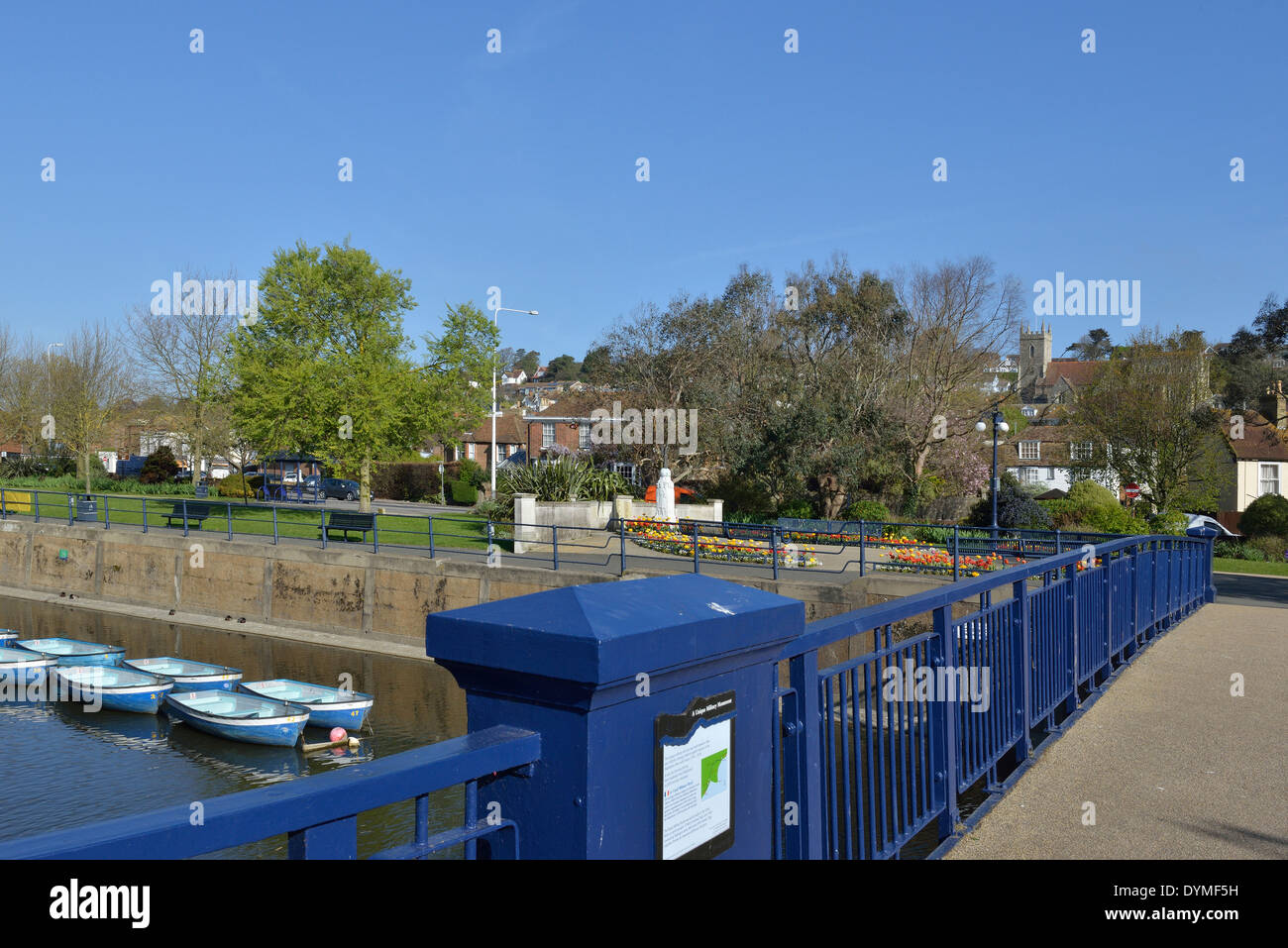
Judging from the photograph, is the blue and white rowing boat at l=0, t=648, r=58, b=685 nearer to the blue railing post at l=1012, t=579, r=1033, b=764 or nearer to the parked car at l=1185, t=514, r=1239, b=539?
the blue railing post at l=1012, t=579, r=1033, b=764

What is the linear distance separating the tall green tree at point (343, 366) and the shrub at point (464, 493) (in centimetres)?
1247

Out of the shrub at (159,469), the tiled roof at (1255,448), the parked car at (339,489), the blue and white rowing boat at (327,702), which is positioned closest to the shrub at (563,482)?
the blue and white rowing boat at (327,702)

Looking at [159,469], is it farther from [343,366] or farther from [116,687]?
[116,687]

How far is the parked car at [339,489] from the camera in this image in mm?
50594

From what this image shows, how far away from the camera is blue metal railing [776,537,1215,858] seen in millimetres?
3162

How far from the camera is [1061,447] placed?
43.1 metres

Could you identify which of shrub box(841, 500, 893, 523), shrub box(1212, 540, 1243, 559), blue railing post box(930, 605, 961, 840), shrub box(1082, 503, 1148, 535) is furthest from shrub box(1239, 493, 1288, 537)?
blue railing post box(930, 605, 961, 840)

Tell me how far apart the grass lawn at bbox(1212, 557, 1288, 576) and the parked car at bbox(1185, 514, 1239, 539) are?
4.45 metres

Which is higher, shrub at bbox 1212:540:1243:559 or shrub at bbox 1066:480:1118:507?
shrub at bbox 1066:480:1118:507

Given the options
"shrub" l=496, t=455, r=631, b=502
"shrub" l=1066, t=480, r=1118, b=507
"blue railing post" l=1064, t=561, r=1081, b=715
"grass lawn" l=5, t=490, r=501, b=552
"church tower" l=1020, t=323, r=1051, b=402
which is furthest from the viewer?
"church tower" l=1020, t=323, r=1051, b=402
